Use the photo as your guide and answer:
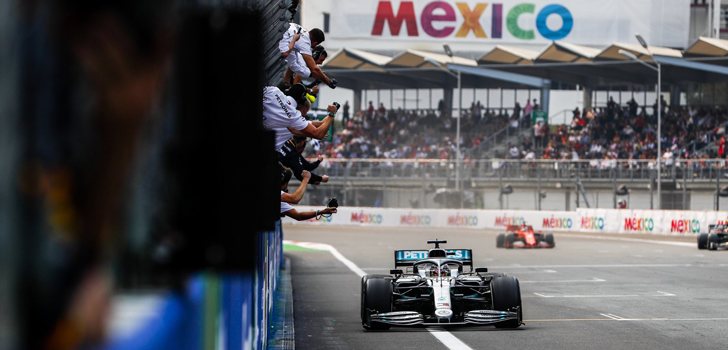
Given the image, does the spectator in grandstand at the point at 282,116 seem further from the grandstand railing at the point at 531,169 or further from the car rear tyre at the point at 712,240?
the grandstand railing at the point at 531,169

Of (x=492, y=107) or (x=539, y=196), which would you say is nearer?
(x=539, y=196)

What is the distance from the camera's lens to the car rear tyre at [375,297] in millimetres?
17375

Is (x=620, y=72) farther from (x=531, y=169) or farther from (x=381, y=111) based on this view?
(x=381, y=111)

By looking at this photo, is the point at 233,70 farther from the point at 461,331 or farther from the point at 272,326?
the point at 461,331

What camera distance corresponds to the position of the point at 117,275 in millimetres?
1907

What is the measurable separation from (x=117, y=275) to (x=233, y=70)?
23.4 inches

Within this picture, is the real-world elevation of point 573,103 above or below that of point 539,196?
above

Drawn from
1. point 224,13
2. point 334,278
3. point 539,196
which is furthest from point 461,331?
point 539,196

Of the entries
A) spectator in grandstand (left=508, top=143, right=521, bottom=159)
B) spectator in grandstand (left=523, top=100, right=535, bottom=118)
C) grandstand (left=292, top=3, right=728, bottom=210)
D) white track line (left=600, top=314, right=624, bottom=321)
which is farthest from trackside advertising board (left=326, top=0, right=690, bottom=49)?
white track line (left=600, top=314, right=624, bottom=321)

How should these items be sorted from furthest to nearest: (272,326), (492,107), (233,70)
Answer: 1. (492,107)
2. (272,326)
3. (233,70)

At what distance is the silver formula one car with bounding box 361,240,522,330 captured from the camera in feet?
57.2

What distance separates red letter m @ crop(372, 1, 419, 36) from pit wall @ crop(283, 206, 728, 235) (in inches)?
512

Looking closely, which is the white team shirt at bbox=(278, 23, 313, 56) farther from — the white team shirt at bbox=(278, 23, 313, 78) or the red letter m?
the red letter m

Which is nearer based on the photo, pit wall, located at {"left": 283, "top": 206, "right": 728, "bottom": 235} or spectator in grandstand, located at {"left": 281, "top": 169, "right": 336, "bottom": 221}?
spectator in grandstand, located at {"left": 281, "top": 169, "right": 336, "bottom": 221}
